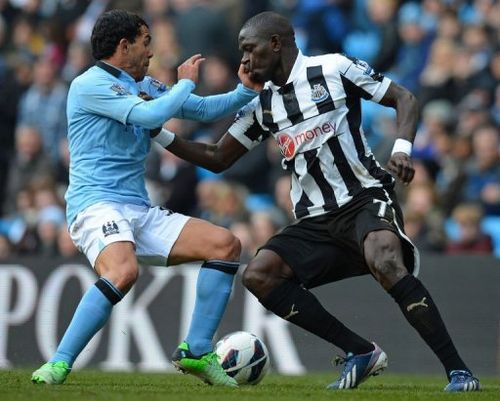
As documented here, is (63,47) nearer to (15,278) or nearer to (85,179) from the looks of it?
(15,278)

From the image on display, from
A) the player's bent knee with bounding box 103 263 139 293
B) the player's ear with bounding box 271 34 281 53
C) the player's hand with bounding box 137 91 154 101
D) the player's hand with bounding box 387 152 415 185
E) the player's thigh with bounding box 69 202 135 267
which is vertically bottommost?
the player's bent knee with bounding box 103 263 139 293

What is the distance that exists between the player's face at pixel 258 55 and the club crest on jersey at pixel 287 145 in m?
0.40

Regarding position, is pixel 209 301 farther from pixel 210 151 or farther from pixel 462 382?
pixel 462 382

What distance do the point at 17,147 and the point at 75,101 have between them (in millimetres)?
7819

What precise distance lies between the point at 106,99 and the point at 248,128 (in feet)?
3.62

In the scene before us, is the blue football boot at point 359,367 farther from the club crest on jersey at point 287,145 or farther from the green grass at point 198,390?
the club crest on jersey at point 287,145

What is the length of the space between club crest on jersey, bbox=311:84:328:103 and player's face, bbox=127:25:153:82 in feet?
3.66

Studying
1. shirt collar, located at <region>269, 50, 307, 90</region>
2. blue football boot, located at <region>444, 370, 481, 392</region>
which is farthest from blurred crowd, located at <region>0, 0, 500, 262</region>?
blue football boot, located at <region>444, 370, 481, 392</region>

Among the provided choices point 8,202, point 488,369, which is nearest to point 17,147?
point 8,202

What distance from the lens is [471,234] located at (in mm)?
12680

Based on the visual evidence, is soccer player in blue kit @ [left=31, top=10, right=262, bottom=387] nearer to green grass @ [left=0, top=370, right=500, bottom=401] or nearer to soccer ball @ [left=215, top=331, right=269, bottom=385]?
soccer ball @ [left=215, top=331, right=269, bottom=385]

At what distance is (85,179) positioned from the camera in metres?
8.70

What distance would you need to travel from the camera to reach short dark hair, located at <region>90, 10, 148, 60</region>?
8.72 meters

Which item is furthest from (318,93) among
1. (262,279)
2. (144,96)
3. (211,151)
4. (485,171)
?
(485,171)
